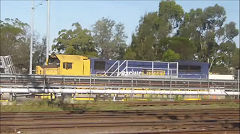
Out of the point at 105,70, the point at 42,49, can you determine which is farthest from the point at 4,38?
the point at 105,70

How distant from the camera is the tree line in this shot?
19641 mm

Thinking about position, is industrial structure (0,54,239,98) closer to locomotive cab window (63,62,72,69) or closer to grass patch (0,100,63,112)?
locomotive cab window (63,62,72,69)

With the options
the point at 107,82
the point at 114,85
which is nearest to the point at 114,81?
the point at 114,85

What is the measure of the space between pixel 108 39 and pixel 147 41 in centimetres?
1163

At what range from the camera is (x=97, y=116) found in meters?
13.0

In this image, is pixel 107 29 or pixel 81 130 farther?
pixel 107 29

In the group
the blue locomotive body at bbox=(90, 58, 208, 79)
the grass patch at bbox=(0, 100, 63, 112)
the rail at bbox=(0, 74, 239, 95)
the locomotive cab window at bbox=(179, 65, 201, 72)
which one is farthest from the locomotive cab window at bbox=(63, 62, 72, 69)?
the locomotive cab window at bbox=(179, 65, 201, 72)

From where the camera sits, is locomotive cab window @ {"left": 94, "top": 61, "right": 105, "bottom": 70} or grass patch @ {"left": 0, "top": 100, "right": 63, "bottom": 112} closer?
grass patch @ {"left": 0, "top": 100, "right": 63, "bottom": 112}

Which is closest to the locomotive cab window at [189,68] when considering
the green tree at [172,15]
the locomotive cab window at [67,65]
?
the green tree at [172,15]

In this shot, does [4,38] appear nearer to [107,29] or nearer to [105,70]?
[107,29]

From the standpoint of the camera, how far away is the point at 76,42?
40.5 metres

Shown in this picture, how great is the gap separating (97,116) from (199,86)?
1206 cm

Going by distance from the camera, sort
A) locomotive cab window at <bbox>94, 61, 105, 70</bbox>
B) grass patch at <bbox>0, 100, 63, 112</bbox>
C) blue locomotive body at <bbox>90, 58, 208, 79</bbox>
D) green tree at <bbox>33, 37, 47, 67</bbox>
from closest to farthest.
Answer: grass patch at <bbox>0, 100, 63, 112</bbox>
locomotive cab window at <bbox>94, 61, 105, 70</bbox>
blue locomotive body at <bbox>90, 58, 208, 79</bbox>
green tree at <bbox>33, 37, 47, 67</bbox>

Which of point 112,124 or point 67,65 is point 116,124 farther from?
point 67,65
